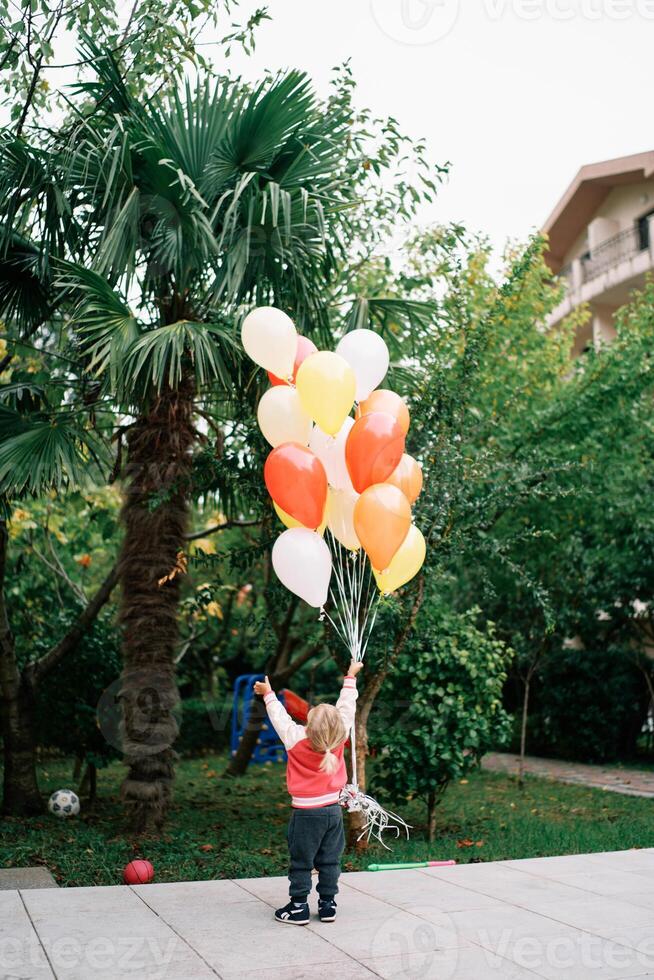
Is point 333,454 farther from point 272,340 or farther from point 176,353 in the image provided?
point 176,353

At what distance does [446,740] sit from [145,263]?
15.7 ft

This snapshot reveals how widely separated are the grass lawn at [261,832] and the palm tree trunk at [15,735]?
10.7 inches

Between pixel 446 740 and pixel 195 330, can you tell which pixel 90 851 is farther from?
pixel 195 330

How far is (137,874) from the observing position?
6.23 meters

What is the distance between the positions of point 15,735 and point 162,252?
4676mm

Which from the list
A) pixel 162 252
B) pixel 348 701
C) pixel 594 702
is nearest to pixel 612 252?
pixel 594 702

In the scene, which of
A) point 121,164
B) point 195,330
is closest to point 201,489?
point 195,330

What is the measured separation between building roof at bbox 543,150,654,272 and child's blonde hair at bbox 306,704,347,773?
19.6 meters

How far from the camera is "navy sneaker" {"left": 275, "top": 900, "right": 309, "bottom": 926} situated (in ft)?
17.0

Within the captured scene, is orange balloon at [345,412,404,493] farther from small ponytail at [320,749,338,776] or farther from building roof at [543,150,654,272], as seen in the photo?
building roof at [543,150,654,272]

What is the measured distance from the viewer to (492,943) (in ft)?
15.8

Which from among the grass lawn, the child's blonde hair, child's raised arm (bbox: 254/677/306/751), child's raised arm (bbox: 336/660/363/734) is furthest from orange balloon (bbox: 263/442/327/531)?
the grass lawn

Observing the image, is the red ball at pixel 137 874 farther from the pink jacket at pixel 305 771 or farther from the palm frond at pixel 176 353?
the palm frond at pixel 176 353

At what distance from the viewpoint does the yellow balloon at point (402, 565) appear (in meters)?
6.30
